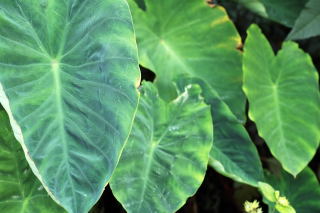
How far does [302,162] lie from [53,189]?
79 cm

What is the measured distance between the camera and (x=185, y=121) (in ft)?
4.33

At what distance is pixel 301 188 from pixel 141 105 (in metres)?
0.59

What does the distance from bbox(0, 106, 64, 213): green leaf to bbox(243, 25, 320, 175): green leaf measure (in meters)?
0.67

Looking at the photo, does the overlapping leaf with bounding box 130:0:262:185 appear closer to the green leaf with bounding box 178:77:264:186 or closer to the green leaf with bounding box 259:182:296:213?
the green leaf with bounding box 178:77:264:186

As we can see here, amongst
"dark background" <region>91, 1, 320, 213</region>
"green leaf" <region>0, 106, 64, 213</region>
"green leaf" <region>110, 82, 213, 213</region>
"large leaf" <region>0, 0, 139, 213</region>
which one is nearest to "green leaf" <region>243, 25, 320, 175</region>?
"green leaf" <region>110, 82, 213, 213</region>

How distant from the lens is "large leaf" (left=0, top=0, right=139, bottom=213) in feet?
3.24

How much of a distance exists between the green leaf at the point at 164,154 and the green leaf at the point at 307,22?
506 millimetres

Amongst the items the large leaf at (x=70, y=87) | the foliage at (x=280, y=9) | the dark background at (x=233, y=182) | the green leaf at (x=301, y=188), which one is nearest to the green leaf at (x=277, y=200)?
the green leaf at (x=301, y=188)

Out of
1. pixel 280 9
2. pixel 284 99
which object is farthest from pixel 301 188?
pixel 280 9

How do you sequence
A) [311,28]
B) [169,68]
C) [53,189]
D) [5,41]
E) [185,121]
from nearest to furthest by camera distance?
[53,189]
[5,41]
[185,121]
[169,68]
[311,28]

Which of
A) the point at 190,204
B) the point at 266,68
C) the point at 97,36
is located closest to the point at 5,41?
the point at 97,36

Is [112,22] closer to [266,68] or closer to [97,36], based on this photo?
[97,36]

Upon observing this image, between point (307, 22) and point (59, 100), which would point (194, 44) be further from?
point (59, 100)

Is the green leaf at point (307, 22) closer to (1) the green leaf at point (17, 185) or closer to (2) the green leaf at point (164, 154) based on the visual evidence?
(2) the green leaf at point (164, 154)
